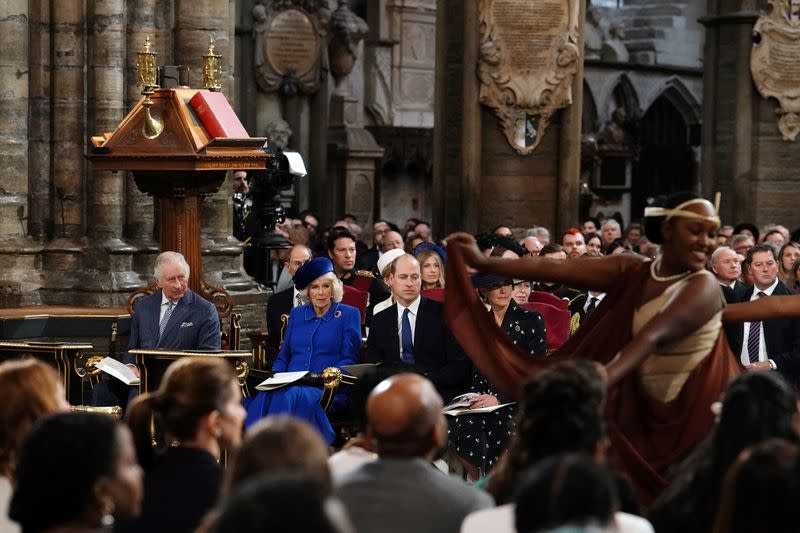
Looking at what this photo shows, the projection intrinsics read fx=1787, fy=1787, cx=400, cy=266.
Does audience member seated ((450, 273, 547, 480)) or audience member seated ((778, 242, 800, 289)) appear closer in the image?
audience member seated ((450, 273, 547, 480))

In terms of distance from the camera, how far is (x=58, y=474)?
4.08 metres

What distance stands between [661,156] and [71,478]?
28.2 m

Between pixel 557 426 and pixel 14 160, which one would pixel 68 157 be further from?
pixel 557 426

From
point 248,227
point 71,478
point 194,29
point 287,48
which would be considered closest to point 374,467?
point 71,478

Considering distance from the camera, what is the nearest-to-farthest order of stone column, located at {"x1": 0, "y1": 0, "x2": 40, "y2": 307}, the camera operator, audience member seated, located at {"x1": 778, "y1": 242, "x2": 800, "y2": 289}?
stone column, located at {"x1": 0, "y1": 0, "x2": 40, "y2": 307} < audience member seated, located at {"x1": 778, "y1": 242, "x2": 800, "y2": 289} < the camera operator

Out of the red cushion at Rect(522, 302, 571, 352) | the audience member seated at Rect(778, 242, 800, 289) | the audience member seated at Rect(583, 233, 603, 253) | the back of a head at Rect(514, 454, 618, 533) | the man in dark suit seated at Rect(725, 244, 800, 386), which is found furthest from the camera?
the audience member seated at Rect(583, 233, 603, 253)

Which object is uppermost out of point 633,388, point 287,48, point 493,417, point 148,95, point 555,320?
point 287,48

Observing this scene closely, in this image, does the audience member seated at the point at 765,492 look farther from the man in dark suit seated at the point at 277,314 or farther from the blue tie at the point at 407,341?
the man in dark suit seated at the point at 277,314

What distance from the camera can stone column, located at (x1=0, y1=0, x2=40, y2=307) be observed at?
12.5 meters

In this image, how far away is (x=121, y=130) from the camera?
10.4m

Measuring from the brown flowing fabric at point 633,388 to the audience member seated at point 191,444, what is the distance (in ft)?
3.74

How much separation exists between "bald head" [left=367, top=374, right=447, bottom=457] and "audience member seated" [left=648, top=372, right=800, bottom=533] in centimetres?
66

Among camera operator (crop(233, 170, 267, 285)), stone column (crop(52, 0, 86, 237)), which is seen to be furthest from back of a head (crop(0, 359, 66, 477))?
camera operator (crop(233, 170, 267, 285))

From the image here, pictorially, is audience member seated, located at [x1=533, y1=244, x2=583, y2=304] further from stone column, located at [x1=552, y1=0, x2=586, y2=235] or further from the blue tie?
stone column, located at [x1=552, y1=0, x2=586, y2=235]
